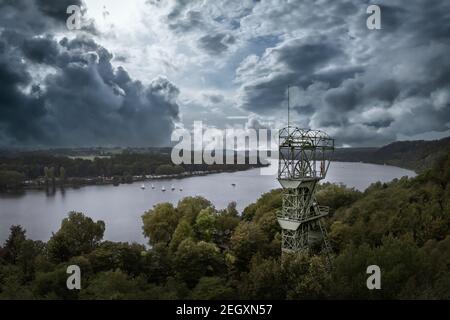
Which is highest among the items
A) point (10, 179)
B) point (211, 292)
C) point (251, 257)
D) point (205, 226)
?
point (10, 179)

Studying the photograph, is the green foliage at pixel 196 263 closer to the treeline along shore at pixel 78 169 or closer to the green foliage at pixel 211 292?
the green foliage at pixel 211 292

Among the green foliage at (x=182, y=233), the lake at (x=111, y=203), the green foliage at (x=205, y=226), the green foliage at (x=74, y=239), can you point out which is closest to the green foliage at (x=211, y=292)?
the green foliage at (x=182, y=233)

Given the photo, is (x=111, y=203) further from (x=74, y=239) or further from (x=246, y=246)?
(x=246, y=246)

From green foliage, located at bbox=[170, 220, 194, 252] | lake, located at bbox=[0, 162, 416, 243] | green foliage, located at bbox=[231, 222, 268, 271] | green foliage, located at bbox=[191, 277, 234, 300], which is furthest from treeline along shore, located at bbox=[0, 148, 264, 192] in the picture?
green foliage, located at bbox=[191, 277, 234, 300]

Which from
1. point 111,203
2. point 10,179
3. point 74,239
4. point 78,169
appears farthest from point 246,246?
point 78,169
